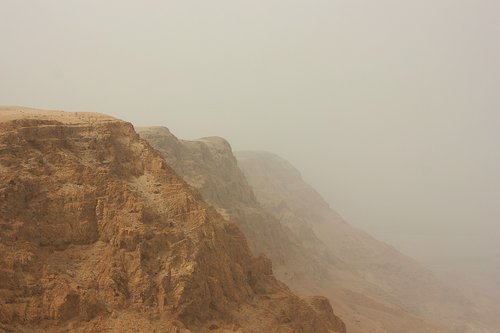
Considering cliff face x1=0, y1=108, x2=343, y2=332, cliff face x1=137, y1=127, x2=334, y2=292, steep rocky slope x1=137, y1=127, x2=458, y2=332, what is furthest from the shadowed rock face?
cliff face x1=0, y1=108, x2=343, y2=332

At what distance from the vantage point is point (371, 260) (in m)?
78.2

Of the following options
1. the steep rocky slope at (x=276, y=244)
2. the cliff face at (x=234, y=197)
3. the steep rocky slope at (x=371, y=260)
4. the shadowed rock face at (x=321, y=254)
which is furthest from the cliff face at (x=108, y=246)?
the steep rocky slope at (x=371, y=260)

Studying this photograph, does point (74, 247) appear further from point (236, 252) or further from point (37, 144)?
point (236, 252)

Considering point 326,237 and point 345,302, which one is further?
point 326,237

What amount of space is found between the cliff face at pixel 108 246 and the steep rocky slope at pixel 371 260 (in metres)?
36.5

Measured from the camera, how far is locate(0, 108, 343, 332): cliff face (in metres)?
16.0

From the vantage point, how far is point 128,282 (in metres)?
17.8

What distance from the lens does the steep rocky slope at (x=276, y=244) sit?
47.9 metres

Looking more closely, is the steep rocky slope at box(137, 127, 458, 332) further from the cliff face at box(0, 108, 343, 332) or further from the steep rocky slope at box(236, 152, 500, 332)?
the cliff face at box(0, 108, 343, 332)

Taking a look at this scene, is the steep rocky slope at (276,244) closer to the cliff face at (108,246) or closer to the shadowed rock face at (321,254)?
the shadowed rock face at (321,254)

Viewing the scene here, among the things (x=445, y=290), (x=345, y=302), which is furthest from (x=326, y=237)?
(x=345, y=302)

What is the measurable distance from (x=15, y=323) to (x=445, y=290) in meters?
73.3

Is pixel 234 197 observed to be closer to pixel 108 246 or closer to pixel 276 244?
pixel 276 244

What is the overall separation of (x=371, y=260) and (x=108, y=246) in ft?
223
